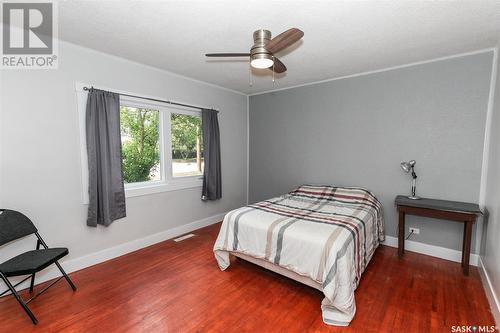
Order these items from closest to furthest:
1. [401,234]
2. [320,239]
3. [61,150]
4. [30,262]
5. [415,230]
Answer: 1. [30,262]
2. [320,239]
3. [61,150]
4. [401,234]
5. [415,230]

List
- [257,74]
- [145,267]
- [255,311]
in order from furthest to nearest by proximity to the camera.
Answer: [257,74] < [145,267] < [255,311]

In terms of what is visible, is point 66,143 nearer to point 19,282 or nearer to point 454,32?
point 19,282

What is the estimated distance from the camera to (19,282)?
88.5 inches

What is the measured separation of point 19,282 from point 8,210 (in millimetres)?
733

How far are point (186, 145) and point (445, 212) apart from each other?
352 centimetres

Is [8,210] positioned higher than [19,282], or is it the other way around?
[8,210]

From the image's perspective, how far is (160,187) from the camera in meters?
3.41

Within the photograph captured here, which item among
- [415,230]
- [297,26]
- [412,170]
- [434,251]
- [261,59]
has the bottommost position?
[434,251]

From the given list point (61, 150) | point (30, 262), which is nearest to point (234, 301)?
point (30, 262)

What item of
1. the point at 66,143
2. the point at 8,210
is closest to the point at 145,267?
the point at 8,210

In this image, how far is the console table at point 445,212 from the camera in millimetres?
2486

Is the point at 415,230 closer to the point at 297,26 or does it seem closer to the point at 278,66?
the point at 278,66

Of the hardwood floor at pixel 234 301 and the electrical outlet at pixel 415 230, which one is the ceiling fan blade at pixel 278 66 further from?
the electrical outlet at pixel 415 230

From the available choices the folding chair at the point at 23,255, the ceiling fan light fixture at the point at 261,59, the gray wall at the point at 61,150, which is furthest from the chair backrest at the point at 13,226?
the ceiling fan light fixture at the point at 261,59
